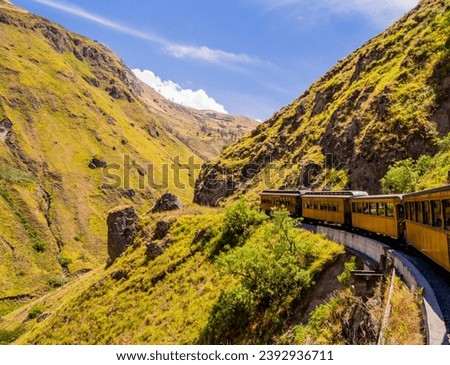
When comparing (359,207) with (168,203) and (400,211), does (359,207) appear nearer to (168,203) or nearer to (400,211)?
(400,211)

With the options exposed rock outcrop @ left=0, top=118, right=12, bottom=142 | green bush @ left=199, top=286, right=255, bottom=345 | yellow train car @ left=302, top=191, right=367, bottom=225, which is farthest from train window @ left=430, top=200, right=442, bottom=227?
exposed rock outcrop @ left=0, top=118, right=12, bottom=142

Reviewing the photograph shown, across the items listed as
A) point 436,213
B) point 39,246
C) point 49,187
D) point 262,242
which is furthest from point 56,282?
point 436,213

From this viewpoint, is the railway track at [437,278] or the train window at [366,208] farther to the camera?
the train window at [366,208]

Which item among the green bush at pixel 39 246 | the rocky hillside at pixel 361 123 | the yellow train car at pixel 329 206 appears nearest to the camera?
the yellow train car at pixel 329 206

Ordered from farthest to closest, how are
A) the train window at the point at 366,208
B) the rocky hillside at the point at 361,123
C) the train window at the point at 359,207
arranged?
the rocky hillside at the point at 361,123 < the train window at the point at 359,207 < the train window at the point at 366,208

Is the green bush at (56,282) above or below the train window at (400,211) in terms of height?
below

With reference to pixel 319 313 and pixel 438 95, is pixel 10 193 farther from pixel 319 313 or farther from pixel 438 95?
pixel 319 313

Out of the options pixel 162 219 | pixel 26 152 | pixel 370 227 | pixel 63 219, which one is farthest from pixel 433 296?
pixel 26 152

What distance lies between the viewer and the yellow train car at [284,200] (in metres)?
42.8

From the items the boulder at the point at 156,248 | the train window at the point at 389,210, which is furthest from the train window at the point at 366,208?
the boulder at the point at 156,248

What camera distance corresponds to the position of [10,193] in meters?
141

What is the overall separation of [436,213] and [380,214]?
1025 centimetres

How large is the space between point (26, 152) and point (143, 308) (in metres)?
147

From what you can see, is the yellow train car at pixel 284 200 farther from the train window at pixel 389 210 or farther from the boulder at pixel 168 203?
the train window at pixel 389 210
